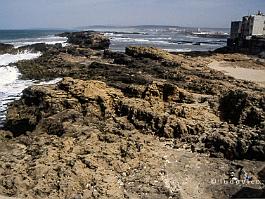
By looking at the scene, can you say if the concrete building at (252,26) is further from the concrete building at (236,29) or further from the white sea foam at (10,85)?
the white sea foam at (10,85)

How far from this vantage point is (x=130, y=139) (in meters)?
12.1

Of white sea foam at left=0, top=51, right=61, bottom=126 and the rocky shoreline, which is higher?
the rocky shoreline

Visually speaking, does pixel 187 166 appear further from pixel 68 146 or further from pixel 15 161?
pixel 15 161

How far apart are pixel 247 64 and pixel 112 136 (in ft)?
58.5

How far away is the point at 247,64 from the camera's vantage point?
27719 millimetres

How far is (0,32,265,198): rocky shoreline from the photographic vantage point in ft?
32.4

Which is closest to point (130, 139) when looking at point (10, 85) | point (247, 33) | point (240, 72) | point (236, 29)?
point (10, 85)

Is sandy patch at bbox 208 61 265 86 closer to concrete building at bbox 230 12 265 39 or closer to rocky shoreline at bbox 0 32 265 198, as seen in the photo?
rocky shoreline at bbox 0 32 265 198

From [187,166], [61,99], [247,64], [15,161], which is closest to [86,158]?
[15,161]

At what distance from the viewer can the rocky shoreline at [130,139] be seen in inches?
388

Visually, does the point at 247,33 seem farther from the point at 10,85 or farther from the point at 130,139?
the point at 130,139

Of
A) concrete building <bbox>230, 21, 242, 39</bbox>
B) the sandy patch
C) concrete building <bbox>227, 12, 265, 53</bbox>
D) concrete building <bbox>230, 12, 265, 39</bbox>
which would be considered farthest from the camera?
concrete building <bbox>230, 21, 242, 39</bbox>

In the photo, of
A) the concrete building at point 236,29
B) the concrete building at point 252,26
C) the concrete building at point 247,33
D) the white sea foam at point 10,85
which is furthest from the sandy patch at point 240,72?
the concrete building at point 236,29

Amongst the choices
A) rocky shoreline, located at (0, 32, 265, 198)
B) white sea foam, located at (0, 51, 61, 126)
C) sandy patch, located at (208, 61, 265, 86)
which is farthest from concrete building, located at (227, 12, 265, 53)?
rocky shoreline, located at (0, 32, 265, 198)
